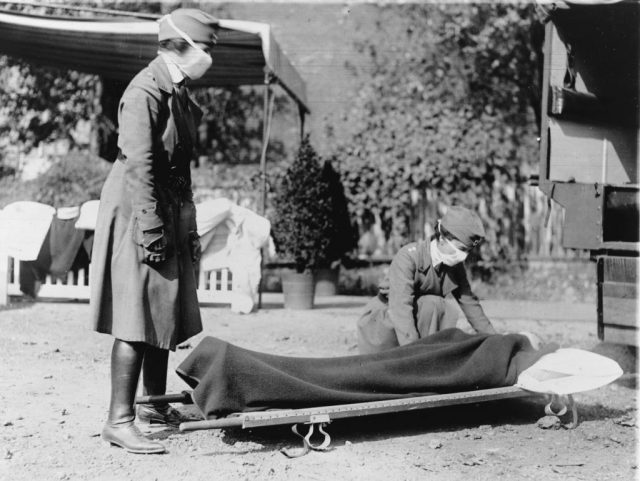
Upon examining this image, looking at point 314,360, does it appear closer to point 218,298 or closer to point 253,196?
point 218,298

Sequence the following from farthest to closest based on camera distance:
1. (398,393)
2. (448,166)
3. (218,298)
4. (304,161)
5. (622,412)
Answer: (448,166) → (304,161) → (218,298) → (622,412) → (398,393)

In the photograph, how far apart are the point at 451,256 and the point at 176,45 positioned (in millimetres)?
2176

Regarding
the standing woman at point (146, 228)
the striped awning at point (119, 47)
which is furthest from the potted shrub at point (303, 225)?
the standing woman at point (146, 228)

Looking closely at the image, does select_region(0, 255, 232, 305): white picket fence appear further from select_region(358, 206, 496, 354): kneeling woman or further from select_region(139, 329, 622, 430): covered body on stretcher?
select_region(139, 329, 622, 430): covered body on stretcher

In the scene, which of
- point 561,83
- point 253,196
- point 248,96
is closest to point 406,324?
point 561,83

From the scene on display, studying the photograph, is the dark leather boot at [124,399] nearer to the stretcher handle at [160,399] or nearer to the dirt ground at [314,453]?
the dirt ground at [314,453]

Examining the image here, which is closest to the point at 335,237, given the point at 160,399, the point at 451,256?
the point at 451,256

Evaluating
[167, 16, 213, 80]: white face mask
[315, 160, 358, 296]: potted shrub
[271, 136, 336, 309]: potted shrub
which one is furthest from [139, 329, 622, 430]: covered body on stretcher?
[315, 160, 358, 296]: potted shrub

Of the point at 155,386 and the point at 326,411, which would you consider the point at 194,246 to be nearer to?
the point at 155,386

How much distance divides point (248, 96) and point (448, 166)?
5.87 meters

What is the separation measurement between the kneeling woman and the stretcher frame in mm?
857

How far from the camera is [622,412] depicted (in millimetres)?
4699

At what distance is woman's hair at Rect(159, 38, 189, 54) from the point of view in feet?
12.1

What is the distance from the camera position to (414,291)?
519 centimetres
